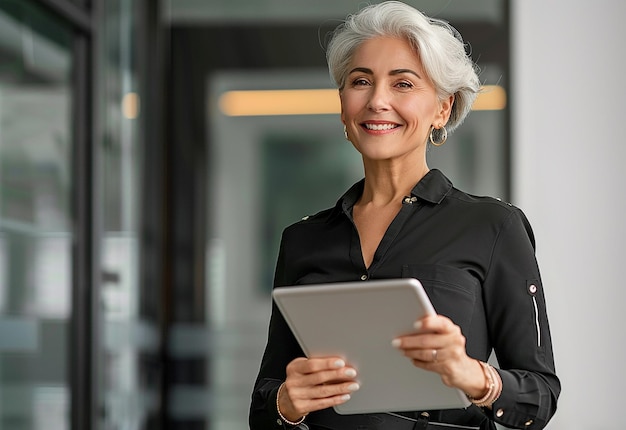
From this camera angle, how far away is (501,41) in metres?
4.95

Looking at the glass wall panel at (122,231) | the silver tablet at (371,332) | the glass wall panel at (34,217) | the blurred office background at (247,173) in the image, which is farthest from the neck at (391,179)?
the glass wall panel at (122,231)

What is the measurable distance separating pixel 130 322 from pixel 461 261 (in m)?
3.38

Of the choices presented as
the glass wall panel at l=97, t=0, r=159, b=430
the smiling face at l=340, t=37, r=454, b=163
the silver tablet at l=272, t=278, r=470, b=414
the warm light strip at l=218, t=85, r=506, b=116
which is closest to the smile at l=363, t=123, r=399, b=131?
the smiling face at l=340, t=37, r=454, b=163

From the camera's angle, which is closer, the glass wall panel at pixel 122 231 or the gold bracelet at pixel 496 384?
the gold bracelet at pixel 496 384

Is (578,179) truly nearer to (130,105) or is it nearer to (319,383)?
(130,105)

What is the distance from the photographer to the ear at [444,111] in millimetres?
1761

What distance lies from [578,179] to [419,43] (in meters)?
3.30

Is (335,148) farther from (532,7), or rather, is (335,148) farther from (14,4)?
(14,4)

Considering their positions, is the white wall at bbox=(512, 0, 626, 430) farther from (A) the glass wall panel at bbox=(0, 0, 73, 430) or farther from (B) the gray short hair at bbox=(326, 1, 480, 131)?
(B) the gray short hair at bbox=(326, 1, 480, 131)

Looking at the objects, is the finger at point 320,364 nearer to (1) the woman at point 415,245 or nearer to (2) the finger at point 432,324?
(1) the woman at point 415,245

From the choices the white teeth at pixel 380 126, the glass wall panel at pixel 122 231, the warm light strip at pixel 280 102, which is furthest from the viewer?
the warm light strip at pixel 280 102

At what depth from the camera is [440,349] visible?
1.40 meters

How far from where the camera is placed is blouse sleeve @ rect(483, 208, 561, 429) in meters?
1.56

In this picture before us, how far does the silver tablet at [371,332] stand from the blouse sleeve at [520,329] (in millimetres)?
102
